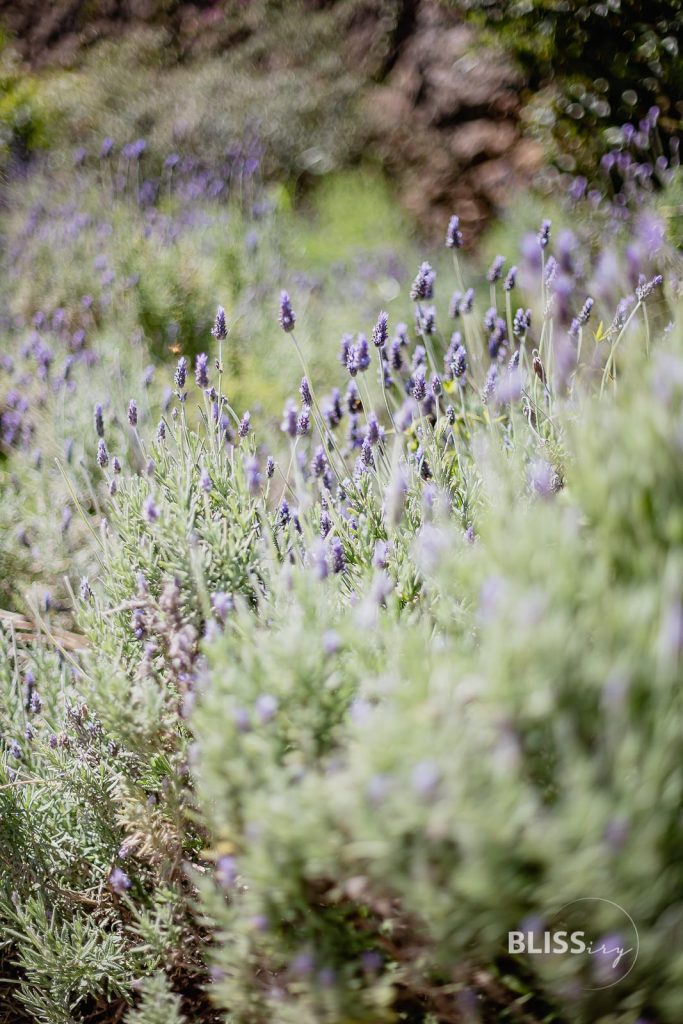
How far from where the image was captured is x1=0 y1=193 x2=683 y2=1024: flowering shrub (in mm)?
848

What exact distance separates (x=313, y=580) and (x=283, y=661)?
0.19 meters

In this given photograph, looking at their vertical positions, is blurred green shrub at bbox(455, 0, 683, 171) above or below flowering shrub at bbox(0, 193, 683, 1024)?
above

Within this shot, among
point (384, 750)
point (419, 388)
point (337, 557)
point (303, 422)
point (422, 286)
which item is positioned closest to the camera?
point (384, 750)

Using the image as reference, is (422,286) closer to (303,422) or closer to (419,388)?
(419,388)

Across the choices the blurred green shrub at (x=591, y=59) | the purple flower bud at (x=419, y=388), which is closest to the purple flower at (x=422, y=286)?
the purple flower bud at (x=419, y=388)

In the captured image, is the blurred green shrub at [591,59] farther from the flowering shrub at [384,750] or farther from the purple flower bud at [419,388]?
the flowering shrub at [384,750]

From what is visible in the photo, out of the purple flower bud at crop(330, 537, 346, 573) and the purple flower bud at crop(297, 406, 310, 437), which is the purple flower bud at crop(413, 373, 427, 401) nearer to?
the purple flower bud at crop(297, 406, 310, 437)

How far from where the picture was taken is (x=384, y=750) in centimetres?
87

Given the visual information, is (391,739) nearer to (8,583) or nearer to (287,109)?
(8,583)

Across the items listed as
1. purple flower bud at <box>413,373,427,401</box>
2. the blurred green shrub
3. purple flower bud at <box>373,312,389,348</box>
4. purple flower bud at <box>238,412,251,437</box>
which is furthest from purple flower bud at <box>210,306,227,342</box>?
the blurred green shrub

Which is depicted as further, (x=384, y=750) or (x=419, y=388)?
(x=419, y=388)

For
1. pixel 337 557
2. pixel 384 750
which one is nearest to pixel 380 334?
pixel 337 557

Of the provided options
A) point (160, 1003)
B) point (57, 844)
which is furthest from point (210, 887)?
point (57, 844)

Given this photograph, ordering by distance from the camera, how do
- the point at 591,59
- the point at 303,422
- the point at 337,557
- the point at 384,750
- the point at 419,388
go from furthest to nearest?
the point at 591,59, the point at 419,388, the point at 303,422, the point at 337,557, the point at 384,750
